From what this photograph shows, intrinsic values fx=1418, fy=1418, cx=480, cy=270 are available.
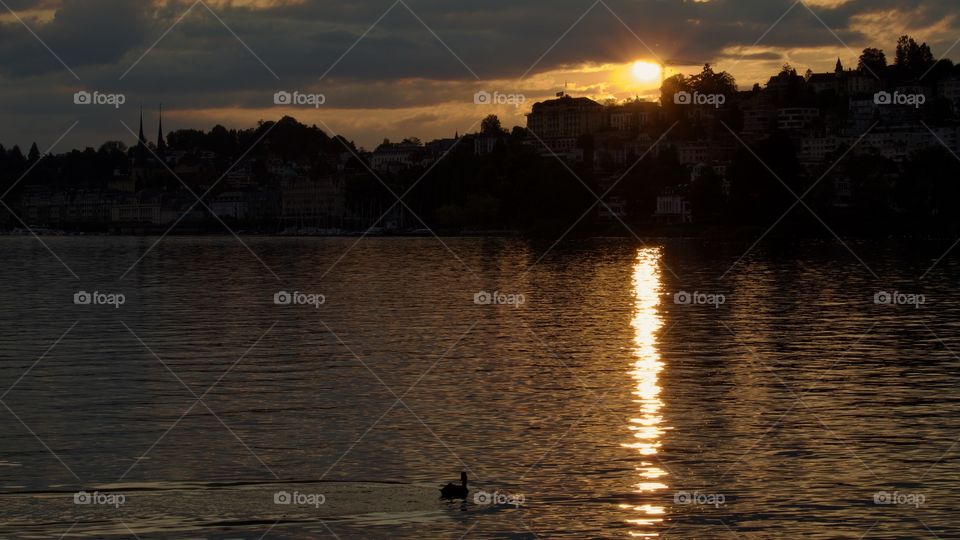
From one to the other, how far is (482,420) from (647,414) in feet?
12.1

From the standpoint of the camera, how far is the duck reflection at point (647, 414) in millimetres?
21484

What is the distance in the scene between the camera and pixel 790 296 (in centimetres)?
6912

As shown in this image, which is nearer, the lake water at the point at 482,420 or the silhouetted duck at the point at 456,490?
the lake water at the point at 482,420

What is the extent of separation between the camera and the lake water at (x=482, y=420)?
2144 cm

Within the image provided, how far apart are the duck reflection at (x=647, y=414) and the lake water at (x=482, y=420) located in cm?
8

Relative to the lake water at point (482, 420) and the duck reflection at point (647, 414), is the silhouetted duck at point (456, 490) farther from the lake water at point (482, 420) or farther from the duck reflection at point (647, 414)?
the duck reflection at point (647, 414)

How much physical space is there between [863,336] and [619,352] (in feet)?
33.5

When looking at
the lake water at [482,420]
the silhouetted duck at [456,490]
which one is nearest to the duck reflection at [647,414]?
the lake water at [482,420]

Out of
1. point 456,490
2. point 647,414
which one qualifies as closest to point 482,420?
point 647,414

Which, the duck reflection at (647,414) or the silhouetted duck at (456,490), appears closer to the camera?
the duck reflection at (647,414)

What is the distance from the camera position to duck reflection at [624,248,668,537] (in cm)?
2148

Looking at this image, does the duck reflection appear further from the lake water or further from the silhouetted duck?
the silhouetted duck

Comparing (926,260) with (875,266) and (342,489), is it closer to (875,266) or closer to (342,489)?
(875,266)

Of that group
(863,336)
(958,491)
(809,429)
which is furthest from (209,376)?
(863,336)
